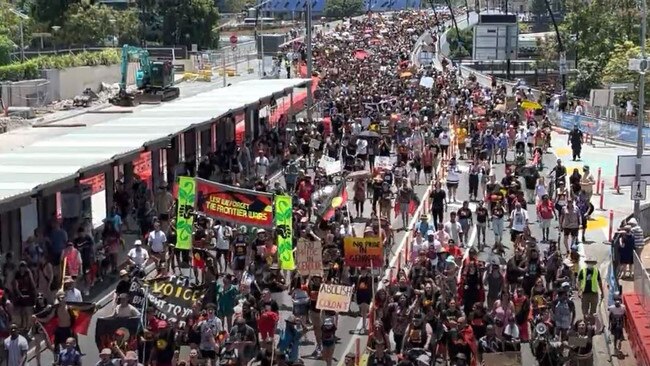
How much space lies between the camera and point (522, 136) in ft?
129

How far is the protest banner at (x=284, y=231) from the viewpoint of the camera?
21266 mm

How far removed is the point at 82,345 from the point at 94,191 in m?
10.0

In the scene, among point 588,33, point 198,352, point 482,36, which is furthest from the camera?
→ point 482,36

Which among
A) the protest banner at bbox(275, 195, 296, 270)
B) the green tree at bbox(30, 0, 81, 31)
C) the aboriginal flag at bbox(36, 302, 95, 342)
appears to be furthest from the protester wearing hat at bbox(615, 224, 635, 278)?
the green tree at bbox(30, 0, 81, 31)

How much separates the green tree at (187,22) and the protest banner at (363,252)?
84562 millimetres

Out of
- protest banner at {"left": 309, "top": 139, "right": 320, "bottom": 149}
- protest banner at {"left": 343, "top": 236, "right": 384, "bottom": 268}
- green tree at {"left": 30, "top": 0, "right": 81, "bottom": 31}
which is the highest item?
green tree at {"left": 30, "top": 0, "right": 81, "bottom": 31}

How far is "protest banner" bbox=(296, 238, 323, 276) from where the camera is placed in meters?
20.8

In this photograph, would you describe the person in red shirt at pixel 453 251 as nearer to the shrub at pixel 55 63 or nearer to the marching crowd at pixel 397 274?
the marching crowd at pixel 397 274

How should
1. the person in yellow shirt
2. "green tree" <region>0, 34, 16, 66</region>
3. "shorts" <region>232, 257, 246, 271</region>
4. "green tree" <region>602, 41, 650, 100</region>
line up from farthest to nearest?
"green tree" <region>0, 34, 16, 66</region>, "green tree" <region>602, 41, 650, 100</region>, the person in yellow shirt, "shorts" <region>232, 257, 246, 271</region>

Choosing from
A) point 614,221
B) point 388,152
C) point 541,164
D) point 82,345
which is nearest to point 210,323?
point 82,345

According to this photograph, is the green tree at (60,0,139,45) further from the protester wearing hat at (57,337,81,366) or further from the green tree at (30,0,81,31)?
the protester wearing hat at (57,337,81,366)

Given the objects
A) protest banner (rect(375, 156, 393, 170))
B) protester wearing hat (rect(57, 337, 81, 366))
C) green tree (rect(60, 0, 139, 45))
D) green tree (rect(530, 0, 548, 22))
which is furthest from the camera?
green tree (rect(530, 0, 548, 22))

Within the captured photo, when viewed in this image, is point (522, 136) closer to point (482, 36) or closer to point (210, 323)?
point (210, 323)

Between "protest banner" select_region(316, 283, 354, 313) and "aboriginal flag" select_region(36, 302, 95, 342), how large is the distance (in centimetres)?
343
